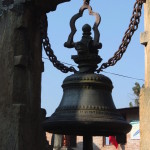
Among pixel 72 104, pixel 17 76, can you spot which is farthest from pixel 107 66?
pixel 17 76

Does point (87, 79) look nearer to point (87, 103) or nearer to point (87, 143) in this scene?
point (87, 103)

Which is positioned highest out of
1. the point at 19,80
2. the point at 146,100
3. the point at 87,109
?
the point at 19,80

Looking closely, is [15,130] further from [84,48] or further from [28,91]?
[84,48]

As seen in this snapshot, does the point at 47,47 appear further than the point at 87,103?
Yes

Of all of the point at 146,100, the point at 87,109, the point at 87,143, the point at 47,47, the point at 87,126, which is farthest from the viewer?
the point at 47,47

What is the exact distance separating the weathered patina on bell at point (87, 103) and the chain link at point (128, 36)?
0.17 metres

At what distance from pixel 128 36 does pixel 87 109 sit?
919 mm

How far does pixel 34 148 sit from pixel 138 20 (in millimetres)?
1632

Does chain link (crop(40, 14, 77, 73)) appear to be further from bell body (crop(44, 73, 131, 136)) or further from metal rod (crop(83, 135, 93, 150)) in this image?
metal rod (crop(83, 135, 93, 150))

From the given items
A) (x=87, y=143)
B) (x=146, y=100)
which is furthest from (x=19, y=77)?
(x=146, y=100)

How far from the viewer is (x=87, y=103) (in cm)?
402

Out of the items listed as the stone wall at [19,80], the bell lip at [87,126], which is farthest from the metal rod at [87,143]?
the stone wall at [19,80]

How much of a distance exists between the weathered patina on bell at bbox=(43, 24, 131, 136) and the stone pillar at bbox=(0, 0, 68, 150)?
0.77 ft

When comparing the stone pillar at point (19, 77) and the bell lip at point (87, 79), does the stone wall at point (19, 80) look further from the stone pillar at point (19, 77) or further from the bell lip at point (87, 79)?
the bell lip at point (87, 79)
